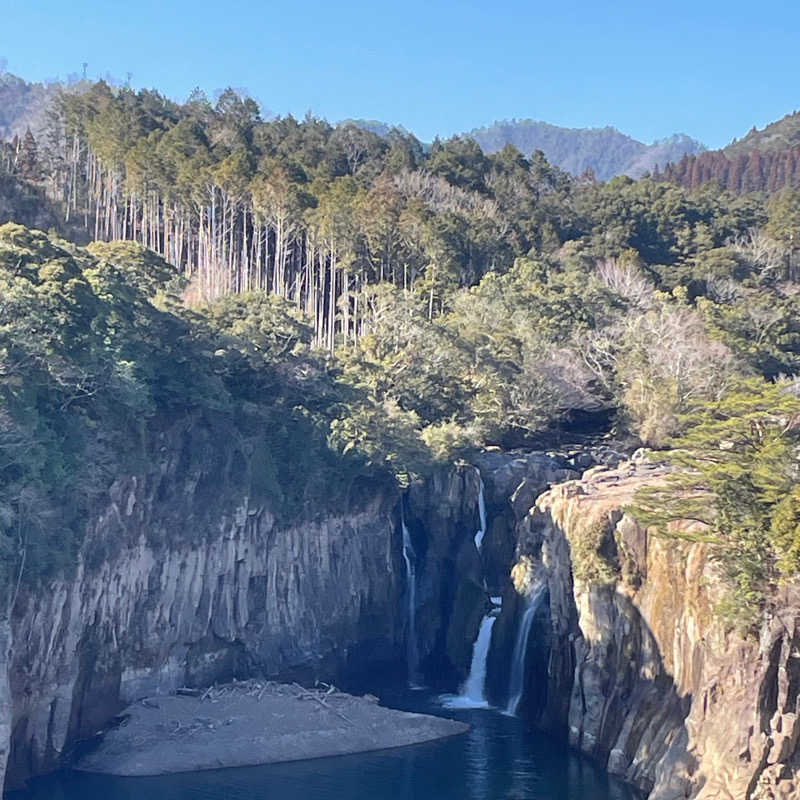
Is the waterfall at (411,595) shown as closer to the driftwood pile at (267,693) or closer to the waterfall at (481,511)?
the waterfall at (481,511)

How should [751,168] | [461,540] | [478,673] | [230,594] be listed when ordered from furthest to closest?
[751,168], [461,540], [478,673], [230,594]

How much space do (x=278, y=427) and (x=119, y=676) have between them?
11.3 metres

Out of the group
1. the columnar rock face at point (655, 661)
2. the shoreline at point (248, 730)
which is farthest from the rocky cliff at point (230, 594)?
the columnar rock face at point (655, 661)

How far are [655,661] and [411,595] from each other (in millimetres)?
15437

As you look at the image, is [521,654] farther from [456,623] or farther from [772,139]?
[772,139]

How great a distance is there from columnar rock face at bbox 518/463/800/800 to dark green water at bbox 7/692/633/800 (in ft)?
4.65

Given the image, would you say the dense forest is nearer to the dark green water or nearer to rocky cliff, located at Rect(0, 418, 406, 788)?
rocky cliff, located at Rect(0, 418, 406, 788)

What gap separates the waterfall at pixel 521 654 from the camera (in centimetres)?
4375

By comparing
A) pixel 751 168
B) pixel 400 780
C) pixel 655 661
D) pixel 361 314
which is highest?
pixel 751 168

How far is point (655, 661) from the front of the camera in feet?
120

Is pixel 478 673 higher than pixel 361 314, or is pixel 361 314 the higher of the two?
pixel 361 314

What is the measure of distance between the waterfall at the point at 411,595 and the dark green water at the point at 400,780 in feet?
32.9

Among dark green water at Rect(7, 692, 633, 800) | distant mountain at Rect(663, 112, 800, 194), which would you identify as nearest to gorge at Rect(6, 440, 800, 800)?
dark green water at Rect(7, 692, 633, 800)

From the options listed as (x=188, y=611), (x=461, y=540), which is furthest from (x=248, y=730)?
(x=461, y=540)
